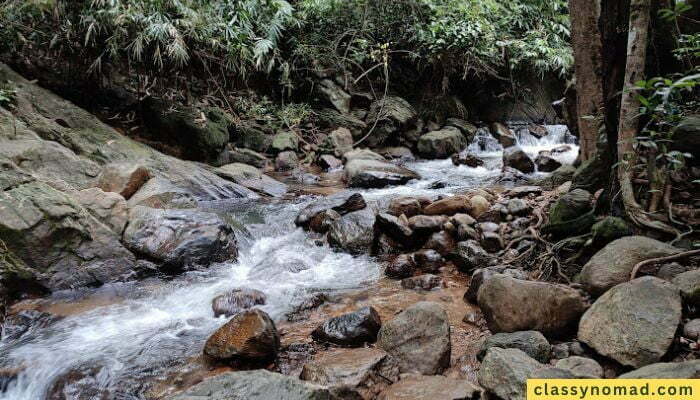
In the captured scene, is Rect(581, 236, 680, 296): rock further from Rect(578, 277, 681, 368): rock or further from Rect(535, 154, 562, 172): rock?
Rect(535, 154, 562, 172): rock

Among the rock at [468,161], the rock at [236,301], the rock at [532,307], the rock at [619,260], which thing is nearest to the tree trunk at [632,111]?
the rock at [619,260]

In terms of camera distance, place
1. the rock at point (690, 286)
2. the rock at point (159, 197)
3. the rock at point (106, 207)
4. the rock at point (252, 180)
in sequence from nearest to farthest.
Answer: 1. the rock at point (690, 286)
2. the rock at point (106, 207)
3. the rock at point (159, 197)
4. the rock at point (252, 180)

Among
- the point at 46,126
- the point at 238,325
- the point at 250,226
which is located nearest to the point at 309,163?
the point at 250,226

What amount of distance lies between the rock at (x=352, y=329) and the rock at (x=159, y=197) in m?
3.04

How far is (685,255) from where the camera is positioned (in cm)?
248

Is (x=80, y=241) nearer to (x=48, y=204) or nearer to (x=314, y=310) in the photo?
(x=48, y=204)

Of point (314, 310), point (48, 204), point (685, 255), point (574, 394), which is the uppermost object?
point (48, 204)

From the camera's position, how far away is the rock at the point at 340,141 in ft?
32.6

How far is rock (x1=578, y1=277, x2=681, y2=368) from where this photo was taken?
196 centimetres

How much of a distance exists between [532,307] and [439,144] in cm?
818

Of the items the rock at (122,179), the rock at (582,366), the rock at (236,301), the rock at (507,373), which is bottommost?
the rock at (236,301)

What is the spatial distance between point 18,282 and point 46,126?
3243mm

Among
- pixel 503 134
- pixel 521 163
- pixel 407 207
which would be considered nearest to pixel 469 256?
pixel 407 207

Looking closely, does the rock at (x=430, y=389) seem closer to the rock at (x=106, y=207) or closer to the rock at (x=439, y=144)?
the rock at (x=106, y=207)
